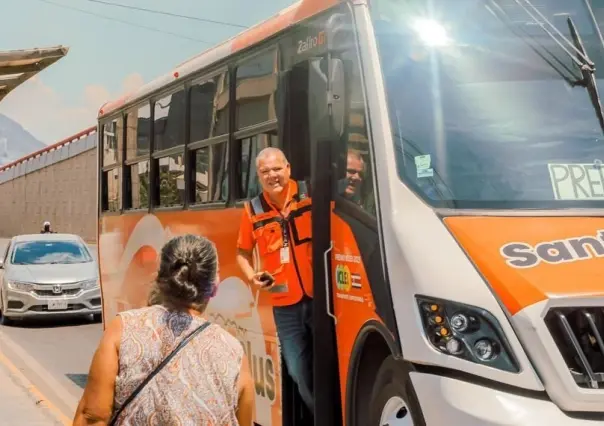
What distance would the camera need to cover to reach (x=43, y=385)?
32.5ft

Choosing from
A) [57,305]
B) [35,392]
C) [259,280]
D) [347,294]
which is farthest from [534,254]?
[57,305]

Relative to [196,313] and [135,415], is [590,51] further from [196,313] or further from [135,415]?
[135,415]

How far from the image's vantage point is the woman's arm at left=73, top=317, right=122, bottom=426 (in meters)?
3.15

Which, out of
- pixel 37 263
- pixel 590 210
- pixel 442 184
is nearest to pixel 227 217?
pixel 442 184

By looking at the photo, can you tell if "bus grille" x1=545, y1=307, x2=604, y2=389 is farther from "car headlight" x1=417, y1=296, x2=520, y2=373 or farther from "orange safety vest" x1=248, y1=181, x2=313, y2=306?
"orange safety vest" x1=248, y1=181, x2=313, y2=306

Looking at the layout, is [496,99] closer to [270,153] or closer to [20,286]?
[270,153]

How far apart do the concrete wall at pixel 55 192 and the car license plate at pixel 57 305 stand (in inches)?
1024

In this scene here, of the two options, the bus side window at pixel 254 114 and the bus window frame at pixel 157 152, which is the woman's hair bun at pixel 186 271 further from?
the bus window frame at pixel 157 152

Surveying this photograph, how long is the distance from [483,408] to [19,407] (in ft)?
19.1

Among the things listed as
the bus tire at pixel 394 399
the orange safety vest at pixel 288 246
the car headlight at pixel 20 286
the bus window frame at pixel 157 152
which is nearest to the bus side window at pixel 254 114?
the orange safety vest at pixel 288 246

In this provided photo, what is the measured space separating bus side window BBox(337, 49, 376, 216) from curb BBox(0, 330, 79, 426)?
396cm

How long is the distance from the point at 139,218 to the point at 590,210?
5791 millimetres

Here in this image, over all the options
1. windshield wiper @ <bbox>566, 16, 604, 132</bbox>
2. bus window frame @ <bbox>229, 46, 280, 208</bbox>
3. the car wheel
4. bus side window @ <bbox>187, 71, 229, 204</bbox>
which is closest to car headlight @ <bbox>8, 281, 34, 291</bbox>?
the car wheel

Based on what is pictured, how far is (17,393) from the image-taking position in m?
9.28
